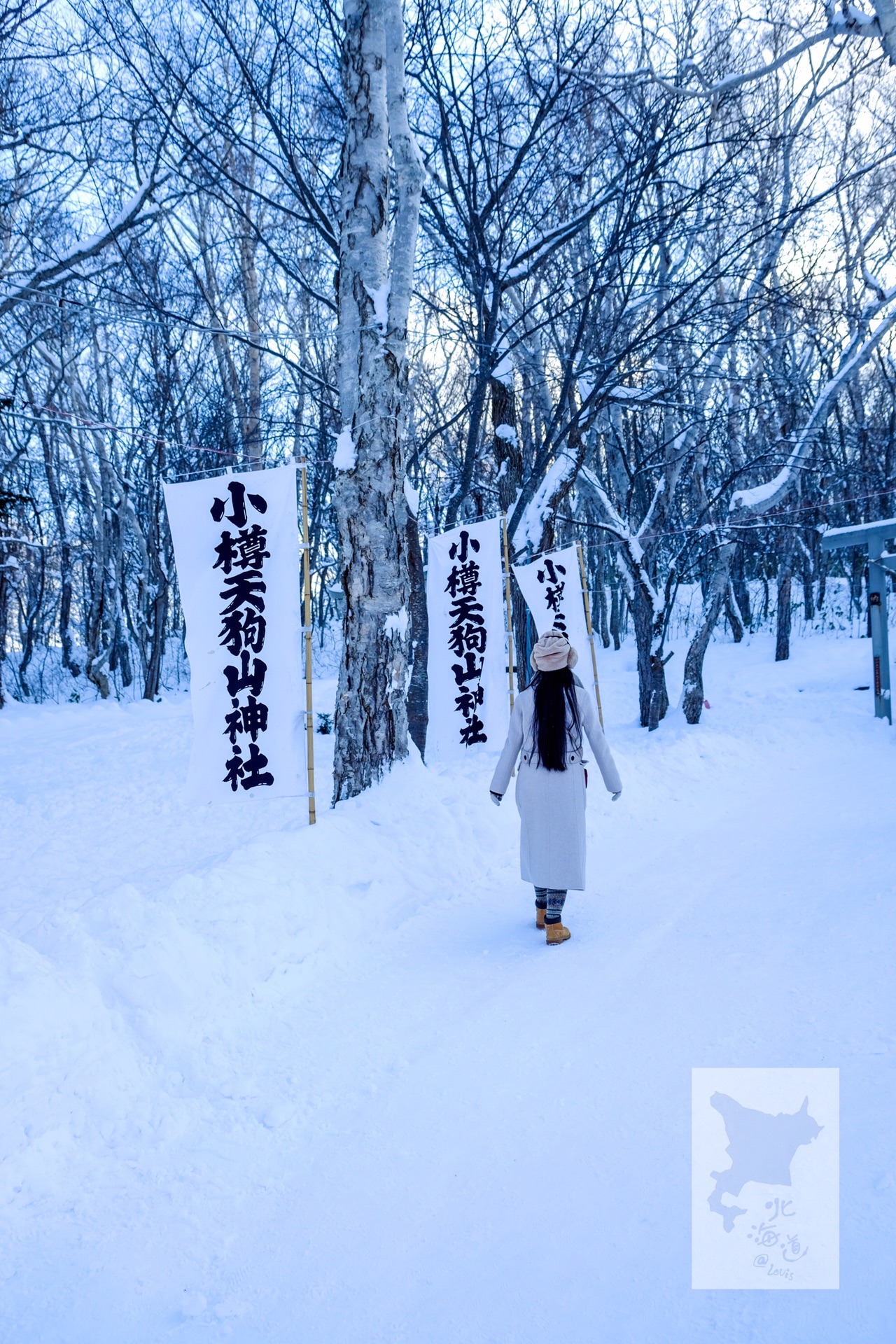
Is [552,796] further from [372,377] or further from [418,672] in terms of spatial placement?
[418,672]

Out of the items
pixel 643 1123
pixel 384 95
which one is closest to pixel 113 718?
pixel 384 95

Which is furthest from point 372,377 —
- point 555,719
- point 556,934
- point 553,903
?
point 556,934

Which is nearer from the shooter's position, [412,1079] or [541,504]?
[412,1079]

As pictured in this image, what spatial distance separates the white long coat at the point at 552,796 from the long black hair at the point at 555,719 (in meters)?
0.04

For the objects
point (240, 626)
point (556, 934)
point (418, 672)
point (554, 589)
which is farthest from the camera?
point (554, 589)

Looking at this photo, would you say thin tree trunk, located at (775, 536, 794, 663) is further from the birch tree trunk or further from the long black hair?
the long black hair

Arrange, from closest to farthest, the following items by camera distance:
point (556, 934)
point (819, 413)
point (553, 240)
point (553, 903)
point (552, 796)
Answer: point (556, 934) → point (553, 903) → point (552, 796) → point (553, 240) → point (819, 413)

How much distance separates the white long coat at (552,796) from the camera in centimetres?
479

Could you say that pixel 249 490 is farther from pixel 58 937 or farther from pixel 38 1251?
pixel 38 1251

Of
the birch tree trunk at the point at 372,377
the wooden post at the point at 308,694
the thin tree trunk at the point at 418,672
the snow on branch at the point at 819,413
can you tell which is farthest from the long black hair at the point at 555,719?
the snow on branch at the point at 819,413

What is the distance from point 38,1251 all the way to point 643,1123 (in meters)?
1.94

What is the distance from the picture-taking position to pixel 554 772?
16.2 feet

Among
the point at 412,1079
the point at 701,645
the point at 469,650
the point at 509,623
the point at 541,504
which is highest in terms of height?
the point at 541,504

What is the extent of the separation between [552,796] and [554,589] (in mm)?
6421
